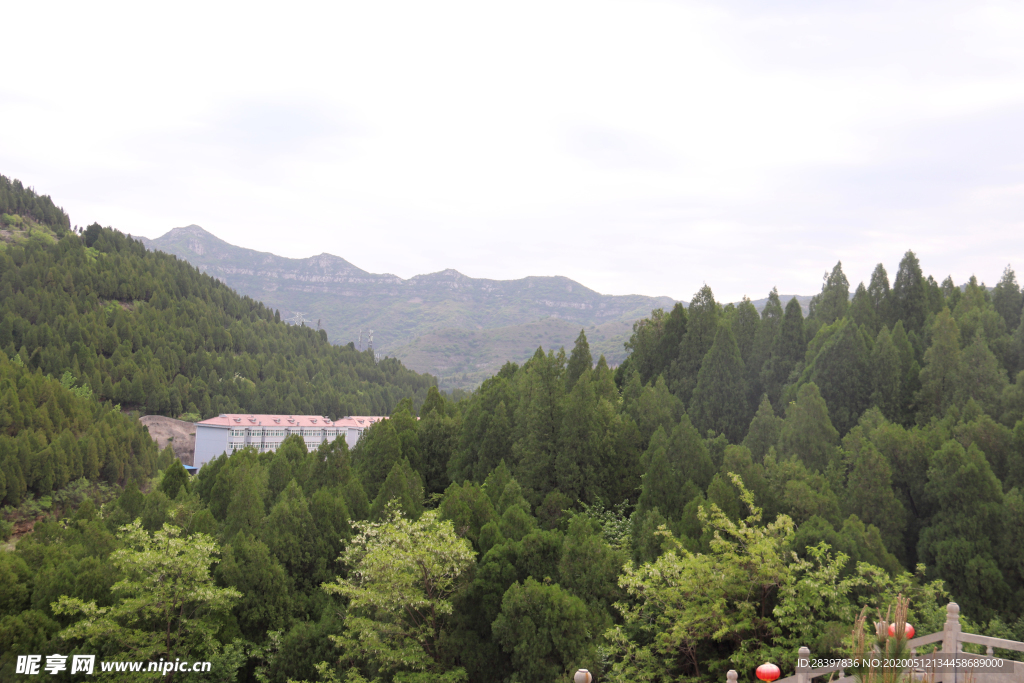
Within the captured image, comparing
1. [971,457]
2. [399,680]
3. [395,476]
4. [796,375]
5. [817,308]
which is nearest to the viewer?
[399,680]

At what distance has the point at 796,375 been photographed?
4356 cm

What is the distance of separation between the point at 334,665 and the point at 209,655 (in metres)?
4.81

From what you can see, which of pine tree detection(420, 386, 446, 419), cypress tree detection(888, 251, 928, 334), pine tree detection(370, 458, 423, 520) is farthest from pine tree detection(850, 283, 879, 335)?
pine tree detection(370, 458, 423, 520)

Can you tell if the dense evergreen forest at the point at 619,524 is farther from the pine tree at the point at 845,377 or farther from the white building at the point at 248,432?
the white building at the point at 248,432

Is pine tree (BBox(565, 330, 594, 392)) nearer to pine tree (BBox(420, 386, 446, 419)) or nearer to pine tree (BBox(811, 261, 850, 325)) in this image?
pine tree (BBox(420, 386, 446, 419))

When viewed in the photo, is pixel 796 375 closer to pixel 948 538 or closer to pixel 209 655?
pixel 948 538

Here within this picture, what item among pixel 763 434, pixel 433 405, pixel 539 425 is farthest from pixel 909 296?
pixel 433 405

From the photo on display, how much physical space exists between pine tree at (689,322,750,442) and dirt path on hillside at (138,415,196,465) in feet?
325

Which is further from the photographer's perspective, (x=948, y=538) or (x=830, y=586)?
(x=948, y=538)

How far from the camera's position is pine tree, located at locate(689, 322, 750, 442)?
43812 mm

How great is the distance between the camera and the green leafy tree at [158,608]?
2606cm

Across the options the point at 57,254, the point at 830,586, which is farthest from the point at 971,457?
the point at 57,254

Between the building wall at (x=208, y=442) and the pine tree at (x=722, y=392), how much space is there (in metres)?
87.5

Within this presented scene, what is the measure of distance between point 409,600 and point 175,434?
111 metres
